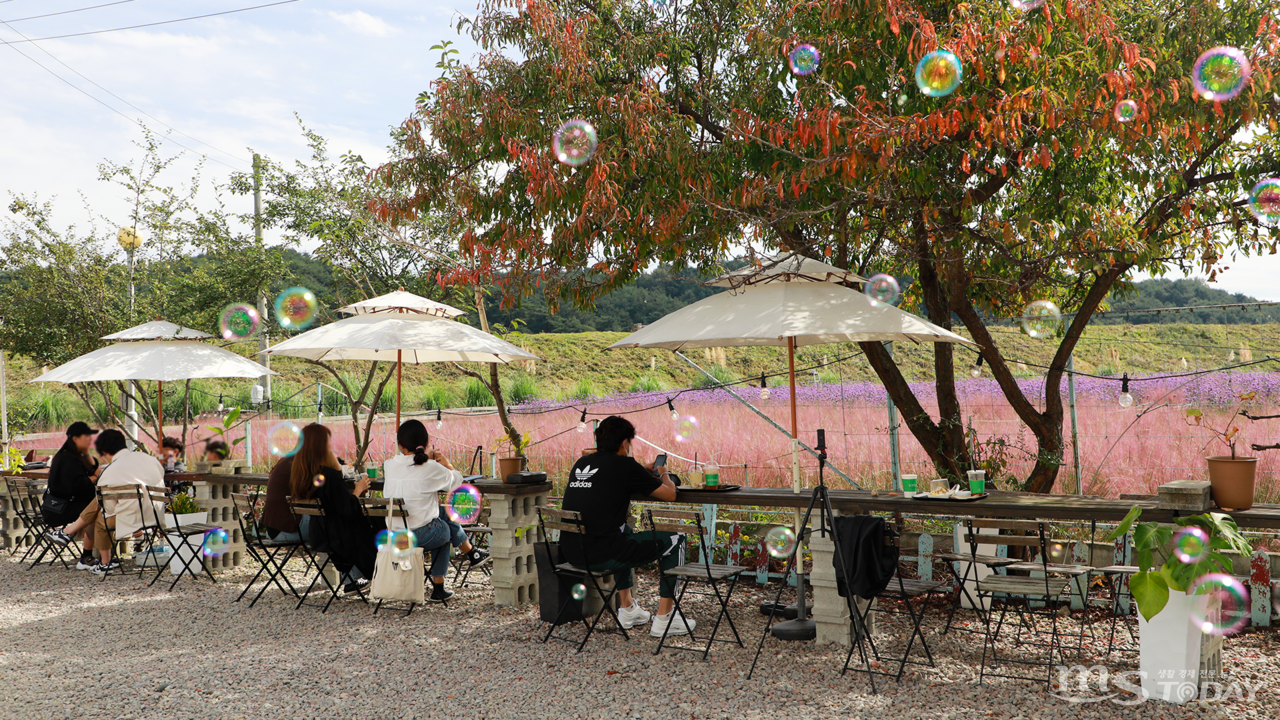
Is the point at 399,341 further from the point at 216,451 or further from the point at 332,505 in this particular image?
the point at 216,451

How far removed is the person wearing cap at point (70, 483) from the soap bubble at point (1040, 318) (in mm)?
8497

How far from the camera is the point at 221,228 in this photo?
11.6m

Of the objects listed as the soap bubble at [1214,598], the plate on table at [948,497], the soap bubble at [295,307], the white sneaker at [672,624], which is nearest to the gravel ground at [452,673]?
the white sneaker at [672,624]

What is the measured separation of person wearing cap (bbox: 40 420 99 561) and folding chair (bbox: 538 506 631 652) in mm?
5099

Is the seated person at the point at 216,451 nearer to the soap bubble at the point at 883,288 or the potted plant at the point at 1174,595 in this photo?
the soap bubble at the point at 883,288

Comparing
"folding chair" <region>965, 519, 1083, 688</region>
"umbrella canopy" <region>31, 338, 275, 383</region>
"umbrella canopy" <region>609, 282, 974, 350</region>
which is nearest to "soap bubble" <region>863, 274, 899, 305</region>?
"umbrella canopy" <region>609, 282, 974, 350</region>

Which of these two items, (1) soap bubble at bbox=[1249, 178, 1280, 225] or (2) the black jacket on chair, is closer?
(2) the black jacket on chair

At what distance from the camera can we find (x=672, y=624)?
221 inches

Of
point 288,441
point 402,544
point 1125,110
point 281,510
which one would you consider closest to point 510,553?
point 402,544

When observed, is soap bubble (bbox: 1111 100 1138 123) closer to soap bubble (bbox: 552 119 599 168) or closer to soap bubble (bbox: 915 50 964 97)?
soap bubble (bbox: 915 50 964 97)

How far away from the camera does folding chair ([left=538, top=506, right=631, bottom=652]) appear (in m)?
5.30

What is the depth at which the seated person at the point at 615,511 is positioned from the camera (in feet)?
17.5

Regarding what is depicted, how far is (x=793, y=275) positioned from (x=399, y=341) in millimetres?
2945

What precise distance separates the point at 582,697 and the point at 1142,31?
577 centimetres
